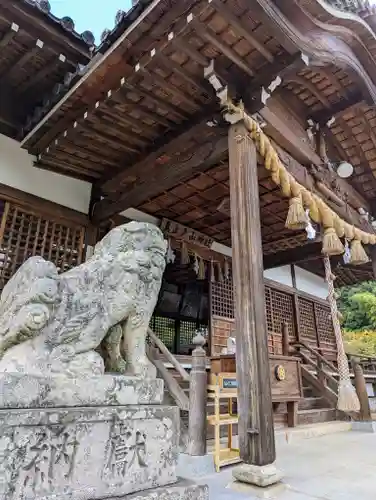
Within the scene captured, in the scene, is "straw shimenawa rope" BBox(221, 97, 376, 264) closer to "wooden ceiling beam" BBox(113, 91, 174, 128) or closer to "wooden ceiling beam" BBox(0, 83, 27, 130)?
"wooden ceiling beam" BBox(113, 91, 174, 128)

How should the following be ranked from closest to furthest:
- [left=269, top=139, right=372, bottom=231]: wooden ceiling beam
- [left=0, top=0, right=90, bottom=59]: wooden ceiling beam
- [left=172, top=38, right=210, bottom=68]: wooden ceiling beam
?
[left=172, top=38, right=210, bottom=68]: wooden ceiling beam
[left=0, top=0, right=90, bottom=59]: wooden ceiling beam
[left=269, top=139, right=372, bottom=231]: wooden ceiling beam

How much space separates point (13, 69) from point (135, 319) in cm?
463

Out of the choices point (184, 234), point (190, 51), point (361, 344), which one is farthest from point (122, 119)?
point (361, 344)

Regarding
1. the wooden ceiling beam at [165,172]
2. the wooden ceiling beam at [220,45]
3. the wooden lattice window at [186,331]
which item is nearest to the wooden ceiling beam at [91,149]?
the wooden ceiling beam at [165,172]

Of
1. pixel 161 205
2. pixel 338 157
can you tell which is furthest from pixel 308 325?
pixel 161 205

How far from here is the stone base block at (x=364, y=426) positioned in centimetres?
659

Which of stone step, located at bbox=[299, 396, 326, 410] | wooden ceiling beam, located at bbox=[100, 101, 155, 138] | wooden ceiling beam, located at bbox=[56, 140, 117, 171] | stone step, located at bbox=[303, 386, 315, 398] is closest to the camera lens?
wooden ceiling beam, located at bbox=[100, 101, 155, 138]

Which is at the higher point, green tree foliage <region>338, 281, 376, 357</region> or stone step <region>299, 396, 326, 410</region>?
green tree foliage <region>338, 281, 376, 357</region>

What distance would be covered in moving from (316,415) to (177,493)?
6.31 metres

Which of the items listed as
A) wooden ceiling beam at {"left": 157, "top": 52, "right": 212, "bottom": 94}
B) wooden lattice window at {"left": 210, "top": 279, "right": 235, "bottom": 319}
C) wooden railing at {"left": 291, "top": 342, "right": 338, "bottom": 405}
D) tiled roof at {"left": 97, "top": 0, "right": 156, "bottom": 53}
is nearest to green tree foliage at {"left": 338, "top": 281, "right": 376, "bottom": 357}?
wooden railing at {"left": 291, "top": 342, "right": 338, "bottom": 405}

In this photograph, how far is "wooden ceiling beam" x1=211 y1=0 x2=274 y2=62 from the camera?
315cm

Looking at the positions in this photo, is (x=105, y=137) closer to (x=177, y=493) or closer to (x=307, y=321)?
(x=177, y=493)

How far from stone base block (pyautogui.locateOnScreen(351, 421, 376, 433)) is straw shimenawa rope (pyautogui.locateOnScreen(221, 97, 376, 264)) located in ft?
11.3

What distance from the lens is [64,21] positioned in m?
4.44
